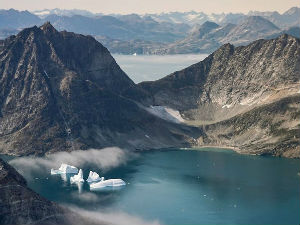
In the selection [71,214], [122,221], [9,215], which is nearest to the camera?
[9,215]

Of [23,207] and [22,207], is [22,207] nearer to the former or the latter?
[22,207]

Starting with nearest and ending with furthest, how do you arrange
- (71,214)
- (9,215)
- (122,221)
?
(9,215)
(71,214)
(122,221)

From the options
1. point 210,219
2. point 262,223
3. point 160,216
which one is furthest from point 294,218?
point 160,216

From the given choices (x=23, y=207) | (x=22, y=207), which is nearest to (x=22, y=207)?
(x=22, y=207)

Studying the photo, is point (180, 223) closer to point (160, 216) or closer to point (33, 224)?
point (160, 216)

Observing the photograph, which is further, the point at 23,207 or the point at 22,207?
the point at 23,207

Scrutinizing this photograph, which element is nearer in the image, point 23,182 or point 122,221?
point 23,182

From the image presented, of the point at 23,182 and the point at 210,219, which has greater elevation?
the point at 23,182

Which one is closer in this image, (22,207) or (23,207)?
(22,207)
